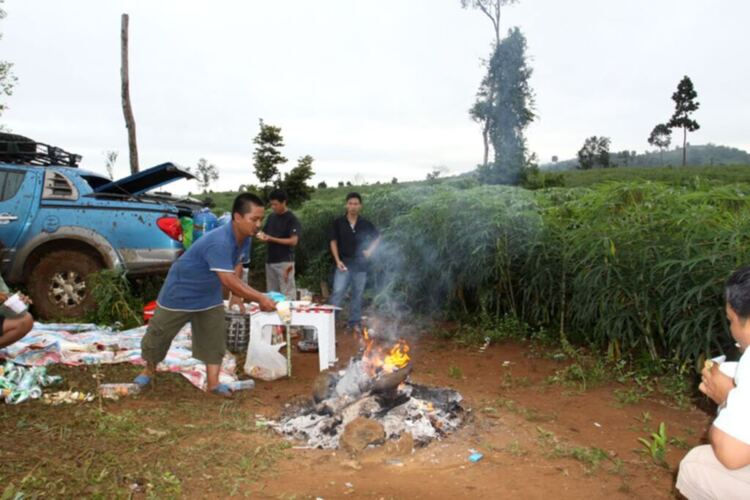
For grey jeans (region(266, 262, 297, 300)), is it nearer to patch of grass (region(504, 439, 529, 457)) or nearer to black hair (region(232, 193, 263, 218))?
black hair (region(232, 193, 263, 218))

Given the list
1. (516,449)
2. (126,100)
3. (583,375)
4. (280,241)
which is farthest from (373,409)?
(126,100)

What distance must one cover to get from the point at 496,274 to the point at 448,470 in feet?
11.6

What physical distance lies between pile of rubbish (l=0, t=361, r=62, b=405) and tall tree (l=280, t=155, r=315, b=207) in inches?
529

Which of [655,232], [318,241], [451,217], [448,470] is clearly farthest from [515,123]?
[448,470]

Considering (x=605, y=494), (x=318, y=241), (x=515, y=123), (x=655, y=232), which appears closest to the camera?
(x=605, y=494)

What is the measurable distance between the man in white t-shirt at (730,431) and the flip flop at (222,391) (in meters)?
3.63

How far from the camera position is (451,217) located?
7.17 metres

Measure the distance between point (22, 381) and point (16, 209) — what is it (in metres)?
3.30

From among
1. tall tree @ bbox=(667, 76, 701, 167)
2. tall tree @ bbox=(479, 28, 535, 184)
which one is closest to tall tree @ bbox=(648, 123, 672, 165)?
tall tree @ bbox=(667, 76, 701, 167)

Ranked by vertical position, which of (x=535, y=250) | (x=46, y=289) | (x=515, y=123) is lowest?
(x=46, y=289)

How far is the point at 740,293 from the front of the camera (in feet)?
7.39

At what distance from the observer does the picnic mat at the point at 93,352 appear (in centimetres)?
549

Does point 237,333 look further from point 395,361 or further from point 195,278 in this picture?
point 395,361

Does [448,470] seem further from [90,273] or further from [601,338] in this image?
[90,273]
